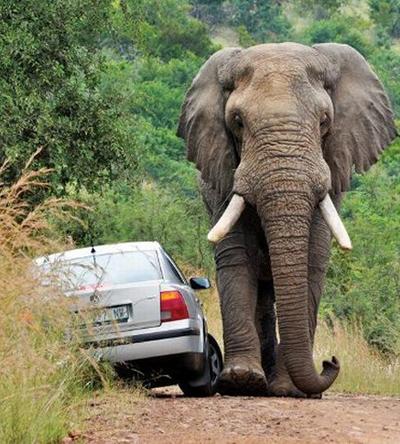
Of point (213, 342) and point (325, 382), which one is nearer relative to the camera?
point (325, 382)

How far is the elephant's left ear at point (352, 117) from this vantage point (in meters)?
15.9

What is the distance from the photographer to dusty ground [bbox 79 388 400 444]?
10547 millimetres

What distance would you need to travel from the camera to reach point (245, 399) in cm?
1355

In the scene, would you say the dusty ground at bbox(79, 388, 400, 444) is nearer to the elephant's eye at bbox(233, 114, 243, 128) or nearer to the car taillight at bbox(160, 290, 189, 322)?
the car taillight at bbox(160, 290, 189, 322)

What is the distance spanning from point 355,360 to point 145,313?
695 cm

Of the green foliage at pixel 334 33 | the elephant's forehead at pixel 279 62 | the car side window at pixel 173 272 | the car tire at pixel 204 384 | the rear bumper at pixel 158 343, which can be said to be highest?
the green foliage at pixel 334 33

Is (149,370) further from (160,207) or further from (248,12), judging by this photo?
(248,12)

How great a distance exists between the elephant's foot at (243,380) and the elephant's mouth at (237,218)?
108 centimetres

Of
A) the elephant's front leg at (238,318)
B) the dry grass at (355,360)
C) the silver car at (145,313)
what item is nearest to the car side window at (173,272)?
the silver car at (145,313)

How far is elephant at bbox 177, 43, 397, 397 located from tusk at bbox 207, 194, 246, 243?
1 cm

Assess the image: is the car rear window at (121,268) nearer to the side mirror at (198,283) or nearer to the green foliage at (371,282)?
the side mirror at (198,283)

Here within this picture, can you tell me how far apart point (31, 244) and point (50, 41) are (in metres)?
11.7

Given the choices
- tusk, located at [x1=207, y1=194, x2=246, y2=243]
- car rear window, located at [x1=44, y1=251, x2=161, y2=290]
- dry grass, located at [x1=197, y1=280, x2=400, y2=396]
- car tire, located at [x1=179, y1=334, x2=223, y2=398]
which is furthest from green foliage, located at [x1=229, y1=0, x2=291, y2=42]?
car rear window, located at [x1=44, y1=251, x2=161, y2=290]

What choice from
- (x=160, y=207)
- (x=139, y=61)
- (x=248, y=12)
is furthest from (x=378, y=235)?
(x=248, y=12)
